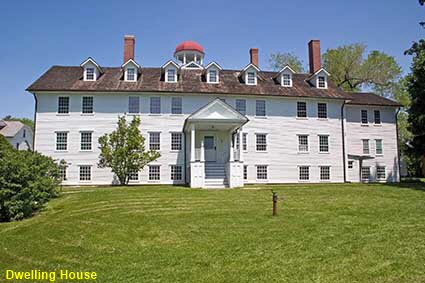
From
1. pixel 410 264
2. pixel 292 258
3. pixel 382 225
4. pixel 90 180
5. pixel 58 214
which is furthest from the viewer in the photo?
pixel 90 180

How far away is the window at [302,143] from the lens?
26.7 meters

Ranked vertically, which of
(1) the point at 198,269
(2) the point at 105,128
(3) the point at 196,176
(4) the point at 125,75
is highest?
(4) the point at 125,75

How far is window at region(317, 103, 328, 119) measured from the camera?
89.6 ft

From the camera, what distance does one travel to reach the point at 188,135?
25062 mm

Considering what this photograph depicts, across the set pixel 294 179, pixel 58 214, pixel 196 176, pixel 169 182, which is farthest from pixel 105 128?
pixel 294 179

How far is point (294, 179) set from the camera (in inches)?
1033

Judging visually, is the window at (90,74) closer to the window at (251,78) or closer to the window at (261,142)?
the window at (251,78)

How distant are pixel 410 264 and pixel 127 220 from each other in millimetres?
7930

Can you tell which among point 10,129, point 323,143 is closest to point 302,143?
point 323,143

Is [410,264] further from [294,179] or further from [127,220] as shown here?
[294,179]

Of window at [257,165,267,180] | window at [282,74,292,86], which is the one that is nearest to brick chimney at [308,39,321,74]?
window at [282,74,292,86]

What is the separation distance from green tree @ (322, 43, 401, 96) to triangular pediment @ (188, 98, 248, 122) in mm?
24936

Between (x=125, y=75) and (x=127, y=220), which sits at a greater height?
(x=125, y=75)

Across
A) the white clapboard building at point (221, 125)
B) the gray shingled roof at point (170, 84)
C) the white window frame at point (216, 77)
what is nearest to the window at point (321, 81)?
the white clapboard building at point (221, 125)
